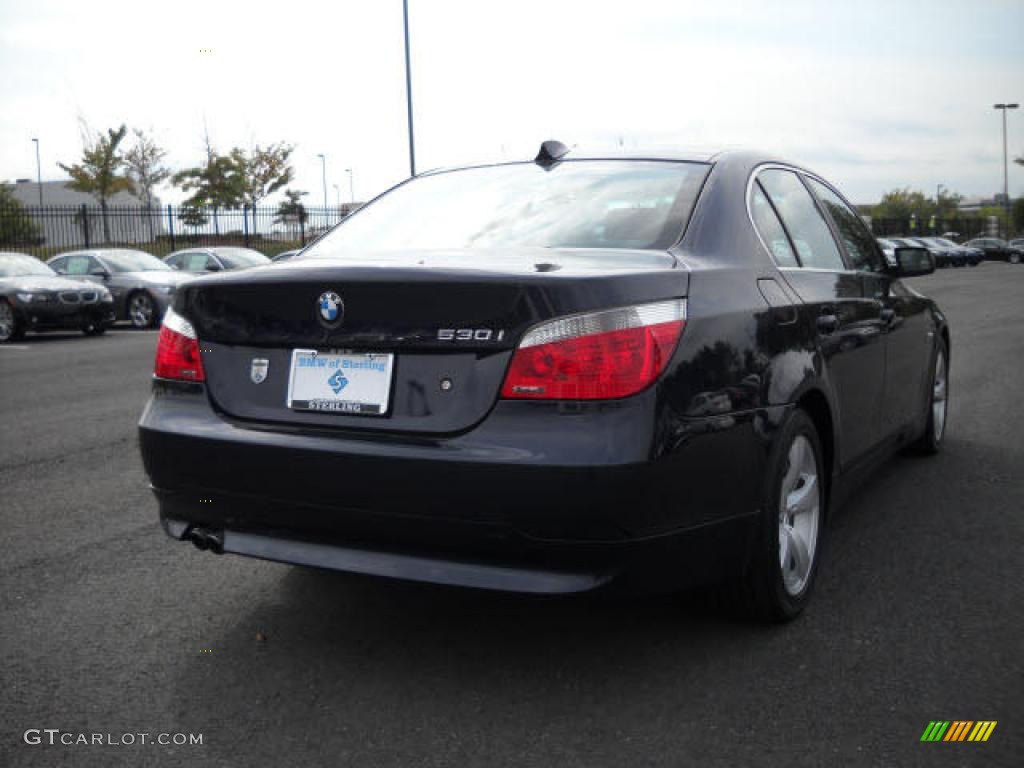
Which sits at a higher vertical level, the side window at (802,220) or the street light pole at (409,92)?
the street light pole at (409,92)

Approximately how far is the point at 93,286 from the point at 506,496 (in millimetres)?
17024

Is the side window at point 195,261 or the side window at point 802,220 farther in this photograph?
the side window at point 195,261

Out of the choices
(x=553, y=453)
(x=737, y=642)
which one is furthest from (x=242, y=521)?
(x=737, y=642)

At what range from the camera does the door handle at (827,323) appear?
3.98m

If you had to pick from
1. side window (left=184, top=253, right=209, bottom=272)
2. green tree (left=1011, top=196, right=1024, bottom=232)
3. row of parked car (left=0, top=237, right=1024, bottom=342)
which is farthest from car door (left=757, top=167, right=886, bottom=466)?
green tree (left=1011, top=196, right=1024, bottom=232)

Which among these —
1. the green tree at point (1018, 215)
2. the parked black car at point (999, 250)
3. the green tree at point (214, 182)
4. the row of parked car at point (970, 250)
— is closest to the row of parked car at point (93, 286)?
the green tree at point (214, 182)

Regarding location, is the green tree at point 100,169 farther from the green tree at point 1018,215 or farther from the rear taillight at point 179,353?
the green tree at point 1018,215

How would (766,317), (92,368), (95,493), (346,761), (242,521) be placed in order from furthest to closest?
(92,368)
(95,493)
(766,317)
(242,521)
(346,761)

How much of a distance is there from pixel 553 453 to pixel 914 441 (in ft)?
12.4

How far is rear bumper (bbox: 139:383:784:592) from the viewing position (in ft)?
9.48

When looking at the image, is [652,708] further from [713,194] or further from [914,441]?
[914,441]

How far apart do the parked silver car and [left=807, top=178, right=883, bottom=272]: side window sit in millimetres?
16218

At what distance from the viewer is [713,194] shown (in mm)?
3756

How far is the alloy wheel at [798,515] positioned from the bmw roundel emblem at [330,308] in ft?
4.77
